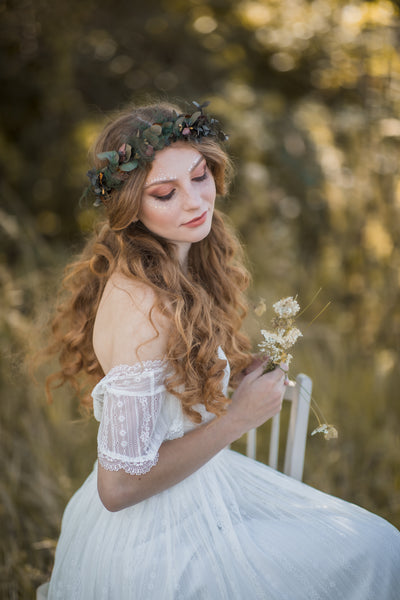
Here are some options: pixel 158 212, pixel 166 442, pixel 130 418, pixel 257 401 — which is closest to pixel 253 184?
pixel 158 212

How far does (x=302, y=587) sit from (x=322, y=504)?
0.30 metres

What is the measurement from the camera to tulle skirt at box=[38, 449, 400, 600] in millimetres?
1289

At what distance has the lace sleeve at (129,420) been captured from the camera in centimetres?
126

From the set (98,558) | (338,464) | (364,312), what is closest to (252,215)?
(364,312)

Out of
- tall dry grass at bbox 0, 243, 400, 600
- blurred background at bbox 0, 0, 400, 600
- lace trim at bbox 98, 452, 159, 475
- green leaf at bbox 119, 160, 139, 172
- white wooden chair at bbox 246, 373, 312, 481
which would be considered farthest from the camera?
blurred background at bbox 0, 0, 400, 600

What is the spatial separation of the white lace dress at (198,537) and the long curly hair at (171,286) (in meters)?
0.09

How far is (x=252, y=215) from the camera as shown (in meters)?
4.00

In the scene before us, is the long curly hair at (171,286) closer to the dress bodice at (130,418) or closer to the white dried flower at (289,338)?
the dress bodice at (130,418)

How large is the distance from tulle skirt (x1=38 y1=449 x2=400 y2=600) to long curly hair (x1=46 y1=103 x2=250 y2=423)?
0.29 meters

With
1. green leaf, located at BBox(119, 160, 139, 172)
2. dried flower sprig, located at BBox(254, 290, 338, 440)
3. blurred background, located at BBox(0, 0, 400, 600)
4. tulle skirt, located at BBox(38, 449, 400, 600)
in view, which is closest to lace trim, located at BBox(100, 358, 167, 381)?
dried flower sprig, located at BBox(254, 290, 338, 440)

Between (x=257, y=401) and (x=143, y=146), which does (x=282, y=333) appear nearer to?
(x=257, y=401)

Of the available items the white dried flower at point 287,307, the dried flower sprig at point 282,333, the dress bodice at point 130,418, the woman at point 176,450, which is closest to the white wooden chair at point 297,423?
the woman at point 176,450

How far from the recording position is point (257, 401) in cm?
146

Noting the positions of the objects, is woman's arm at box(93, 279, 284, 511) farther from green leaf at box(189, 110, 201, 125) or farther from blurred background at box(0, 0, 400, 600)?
blurred background at box(0, 0, 400, 600)
